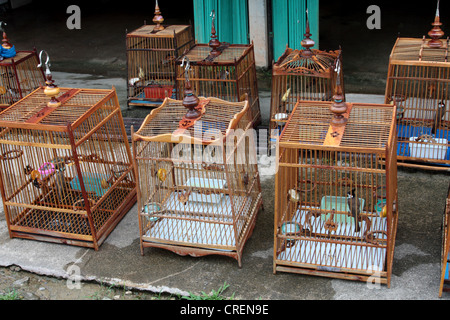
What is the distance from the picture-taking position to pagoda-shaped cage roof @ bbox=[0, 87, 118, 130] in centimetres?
576

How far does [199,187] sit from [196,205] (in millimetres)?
446

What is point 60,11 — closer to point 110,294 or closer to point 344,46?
point 344,46

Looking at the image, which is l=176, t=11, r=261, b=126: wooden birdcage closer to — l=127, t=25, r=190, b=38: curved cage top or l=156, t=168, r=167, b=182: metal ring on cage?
l=127, t=25, r=190, b=38: curved cage top

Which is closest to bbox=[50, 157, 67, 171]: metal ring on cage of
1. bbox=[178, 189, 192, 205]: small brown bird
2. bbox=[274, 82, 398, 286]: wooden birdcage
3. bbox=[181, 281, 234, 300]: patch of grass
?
bbox=[178, 189, 192, 205]: small brown bird

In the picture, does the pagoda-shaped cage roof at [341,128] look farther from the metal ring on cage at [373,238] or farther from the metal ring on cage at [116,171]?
the metal ring on cage at [116,171]

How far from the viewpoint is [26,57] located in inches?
346

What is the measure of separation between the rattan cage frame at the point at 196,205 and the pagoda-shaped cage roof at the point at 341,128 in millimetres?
607

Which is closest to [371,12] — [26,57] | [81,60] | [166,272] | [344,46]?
[344,46]

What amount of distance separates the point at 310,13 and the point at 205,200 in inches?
210

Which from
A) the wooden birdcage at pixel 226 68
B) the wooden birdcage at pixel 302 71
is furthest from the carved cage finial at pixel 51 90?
the wooden birdcage at pixel 302 71

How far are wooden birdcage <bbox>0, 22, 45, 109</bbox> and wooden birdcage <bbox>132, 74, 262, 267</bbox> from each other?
3781 millimetres

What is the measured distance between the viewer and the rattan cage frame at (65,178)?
19.2 ft

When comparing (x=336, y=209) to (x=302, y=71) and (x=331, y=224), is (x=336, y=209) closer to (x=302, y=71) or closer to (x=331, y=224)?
(x=331, y=224)

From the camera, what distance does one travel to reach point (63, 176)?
618 centimetres
